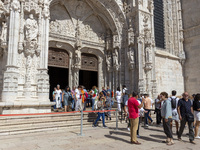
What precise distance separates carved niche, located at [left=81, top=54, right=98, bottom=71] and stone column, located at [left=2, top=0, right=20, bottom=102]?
5.82 metres

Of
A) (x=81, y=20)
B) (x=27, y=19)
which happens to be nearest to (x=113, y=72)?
(x=81, y=20)

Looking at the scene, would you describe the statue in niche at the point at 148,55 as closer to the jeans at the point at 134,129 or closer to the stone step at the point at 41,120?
the stone step at the point at 41,120

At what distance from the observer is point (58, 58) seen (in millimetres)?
12055

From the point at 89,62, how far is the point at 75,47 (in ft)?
5.72

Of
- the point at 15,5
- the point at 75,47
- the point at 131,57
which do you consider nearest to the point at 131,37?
the point at 131,57

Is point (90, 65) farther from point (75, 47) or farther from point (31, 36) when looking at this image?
point (31, 36)

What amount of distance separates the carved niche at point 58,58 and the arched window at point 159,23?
8.86m

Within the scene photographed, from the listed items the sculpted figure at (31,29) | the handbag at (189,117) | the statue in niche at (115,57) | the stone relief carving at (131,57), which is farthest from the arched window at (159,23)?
the handbag at (189,117)

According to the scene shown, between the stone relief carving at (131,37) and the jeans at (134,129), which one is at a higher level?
the stone relief carving at (131,37)

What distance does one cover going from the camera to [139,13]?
40.4 ft

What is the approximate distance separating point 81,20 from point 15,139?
9846 millimetres

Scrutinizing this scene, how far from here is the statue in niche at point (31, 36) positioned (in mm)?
8266

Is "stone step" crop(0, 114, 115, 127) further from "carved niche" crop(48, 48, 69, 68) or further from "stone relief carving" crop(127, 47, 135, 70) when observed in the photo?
"stone relief carving" crop(127, 47, 135, 70)

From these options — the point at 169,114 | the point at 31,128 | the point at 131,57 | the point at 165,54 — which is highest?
the point at 165,54
